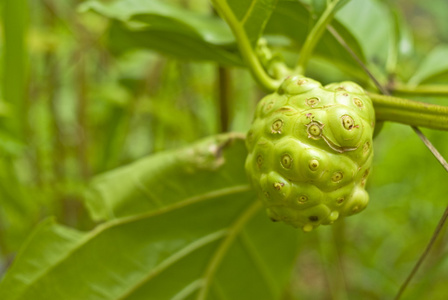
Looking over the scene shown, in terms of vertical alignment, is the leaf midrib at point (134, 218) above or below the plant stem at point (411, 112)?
below

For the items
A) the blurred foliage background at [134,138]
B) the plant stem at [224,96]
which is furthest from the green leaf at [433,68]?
the plant stem at [224,96]

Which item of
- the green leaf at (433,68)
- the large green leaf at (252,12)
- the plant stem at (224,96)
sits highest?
the large green leaf at (252,12)

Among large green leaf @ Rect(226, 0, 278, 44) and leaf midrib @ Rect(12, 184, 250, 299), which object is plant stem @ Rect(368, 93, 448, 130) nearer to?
large green leaf @ Rect(226, 0, 278, 44)

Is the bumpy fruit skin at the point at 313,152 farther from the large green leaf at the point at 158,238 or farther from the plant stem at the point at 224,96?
the plant stem at the point at 224,96

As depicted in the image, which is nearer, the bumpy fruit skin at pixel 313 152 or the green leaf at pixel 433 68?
the bumpy fruit skin at pixel 313 152

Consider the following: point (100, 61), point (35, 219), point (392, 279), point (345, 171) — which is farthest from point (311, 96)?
point (100, 61)

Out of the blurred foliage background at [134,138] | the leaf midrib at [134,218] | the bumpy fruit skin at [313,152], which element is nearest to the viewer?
the bumpy fruit skin at [313,152]

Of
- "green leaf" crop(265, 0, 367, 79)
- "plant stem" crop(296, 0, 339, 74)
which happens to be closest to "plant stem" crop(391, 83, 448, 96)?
"green leaf" crop(265, 0, 367, 79)
